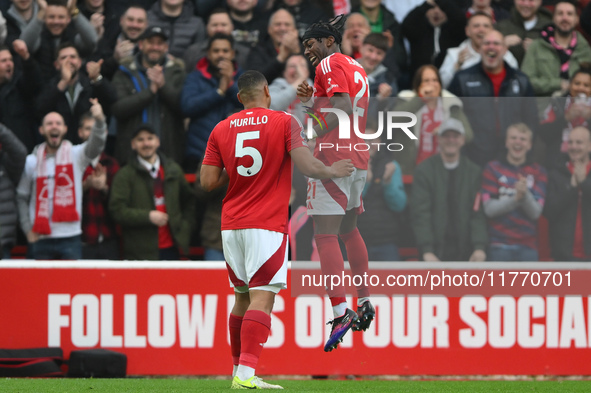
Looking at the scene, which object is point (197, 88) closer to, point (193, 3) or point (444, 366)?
point (193, 3)

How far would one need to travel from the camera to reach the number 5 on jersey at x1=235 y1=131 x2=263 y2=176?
6477 millimetres

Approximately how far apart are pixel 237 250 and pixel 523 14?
20.1 ft

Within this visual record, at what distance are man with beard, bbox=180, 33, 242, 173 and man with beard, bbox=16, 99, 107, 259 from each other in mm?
994

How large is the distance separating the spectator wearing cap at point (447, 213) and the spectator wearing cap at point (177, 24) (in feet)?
11.0

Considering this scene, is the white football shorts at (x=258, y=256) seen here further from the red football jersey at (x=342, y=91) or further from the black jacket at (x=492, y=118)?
the black jacket at (x=492, y=118)

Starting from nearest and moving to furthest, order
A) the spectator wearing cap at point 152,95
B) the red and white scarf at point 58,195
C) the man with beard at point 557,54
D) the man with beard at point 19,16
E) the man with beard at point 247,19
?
the red and white scarf at point 58,195, the spectator wearing cap at point 152,95, the man with beard at point 557,54, the man with beard at point 19,16, the man with beard at point 247,19

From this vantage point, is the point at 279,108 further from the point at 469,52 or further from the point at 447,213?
the point at 469,52

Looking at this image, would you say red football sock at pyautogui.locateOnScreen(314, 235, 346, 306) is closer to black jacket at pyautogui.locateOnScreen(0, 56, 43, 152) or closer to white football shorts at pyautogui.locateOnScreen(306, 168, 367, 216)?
white football shorts at pyautogui.locateOnScreen(306, 168, 367, 216)

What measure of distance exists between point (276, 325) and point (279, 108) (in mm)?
2287

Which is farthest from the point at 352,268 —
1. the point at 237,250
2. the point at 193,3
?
the point at 193,3

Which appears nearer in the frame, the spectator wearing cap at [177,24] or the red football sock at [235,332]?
the red football sock at [235,332]

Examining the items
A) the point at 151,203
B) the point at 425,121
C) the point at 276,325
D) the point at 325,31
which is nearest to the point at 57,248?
Answer: the point at 151,203

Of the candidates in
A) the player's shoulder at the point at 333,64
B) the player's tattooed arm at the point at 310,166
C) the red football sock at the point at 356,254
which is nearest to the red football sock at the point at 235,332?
the red football sock at the point at 356,254

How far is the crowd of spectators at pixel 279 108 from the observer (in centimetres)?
891
